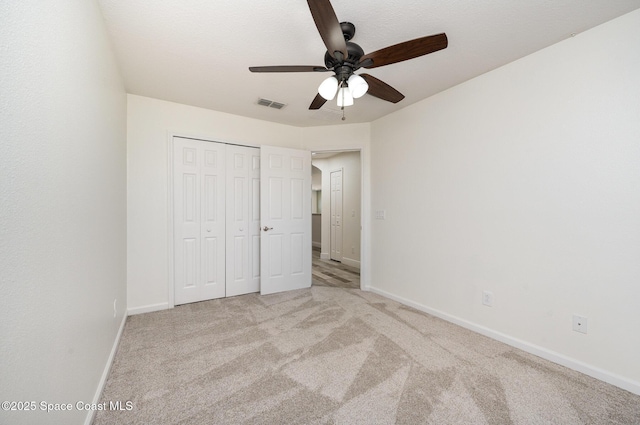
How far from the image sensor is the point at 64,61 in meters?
1.16

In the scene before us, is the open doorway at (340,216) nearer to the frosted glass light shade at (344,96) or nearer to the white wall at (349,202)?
the white wall at (349,202)

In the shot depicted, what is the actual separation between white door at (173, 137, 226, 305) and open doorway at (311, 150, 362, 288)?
1.89 meters

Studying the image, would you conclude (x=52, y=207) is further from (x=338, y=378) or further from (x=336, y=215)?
(x=336, y=215)

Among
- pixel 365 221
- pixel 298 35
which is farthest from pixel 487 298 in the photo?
pixel 298 35

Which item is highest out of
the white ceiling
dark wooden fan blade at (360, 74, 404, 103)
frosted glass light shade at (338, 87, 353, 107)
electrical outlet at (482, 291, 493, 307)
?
the white ceiling

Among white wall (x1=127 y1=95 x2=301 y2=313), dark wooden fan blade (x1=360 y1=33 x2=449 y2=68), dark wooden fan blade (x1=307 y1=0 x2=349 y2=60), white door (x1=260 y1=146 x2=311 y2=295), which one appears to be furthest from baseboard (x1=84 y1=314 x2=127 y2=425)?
dark wooden fan blade (x1=360 y1=33 x2=449 y2=68)

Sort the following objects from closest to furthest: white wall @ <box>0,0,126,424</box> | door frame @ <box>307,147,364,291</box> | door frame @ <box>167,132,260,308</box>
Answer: white wall @ <box>0,0,126,424</box>, door frame @ <box>167,132,260,308</box>, door frame @ <box>307,147,364,291</box>

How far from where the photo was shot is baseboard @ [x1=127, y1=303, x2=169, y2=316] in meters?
2.96

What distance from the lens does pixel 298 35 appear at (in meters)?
2.00

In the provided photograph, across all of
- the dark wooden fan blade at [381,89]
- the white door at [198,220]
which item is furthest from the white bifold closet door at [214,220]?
the dark wooden fan blade at [381,89]

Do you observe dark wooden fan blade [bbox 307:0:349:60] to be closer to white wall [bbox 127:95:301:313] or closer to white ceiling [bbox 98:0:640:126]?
white ceiling [bbox 98:0:640:126]

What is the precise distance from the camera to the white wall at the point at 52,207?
0.75 metres

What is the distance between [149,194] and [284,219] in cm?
171

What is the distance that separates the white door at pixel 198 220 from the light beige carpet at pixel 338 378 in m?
0.63
